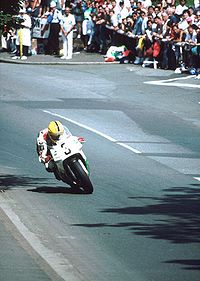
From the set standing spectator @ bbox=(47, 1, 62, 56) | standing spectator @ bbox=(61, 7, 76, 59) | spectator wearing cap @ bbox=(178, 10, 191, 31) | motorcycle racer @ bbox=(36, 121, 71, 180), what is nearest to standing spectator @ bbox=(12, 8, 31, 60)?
standing spectator @ bbox=(47, 1, 62, 56)

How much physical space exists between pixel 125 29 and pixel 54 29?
4.12 meters

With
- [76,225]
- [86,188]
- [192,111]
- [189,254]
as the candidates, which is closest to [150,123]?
[192,111]

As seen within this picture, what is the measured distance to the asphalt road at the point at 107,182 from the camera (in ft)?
42.8

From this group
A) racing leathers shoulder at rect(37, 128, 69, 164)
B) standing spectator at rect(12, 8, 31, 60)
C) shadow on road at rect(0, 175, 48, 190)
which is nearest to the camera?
racing leathers shoulder at rect(37, 128, 69, 164)

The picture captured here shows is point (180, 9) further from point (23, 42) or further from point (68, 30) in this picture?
point (23, 42)

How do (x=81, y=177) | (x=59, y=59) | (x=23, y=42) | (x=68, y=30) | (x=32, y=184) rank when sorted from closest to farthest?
1. (x=81, y=177)
2. (x=32, y=184)
3. (x=68, y=30)
4. (x=59, y=59)
5. (x=23, y=42)

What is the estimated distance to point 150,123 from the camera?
29.3 m

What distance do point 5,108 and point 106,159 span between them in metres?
8.57

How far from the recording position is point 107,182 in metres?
20.1

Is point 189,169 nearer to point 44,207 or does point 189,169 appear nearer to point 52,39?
point 44,207

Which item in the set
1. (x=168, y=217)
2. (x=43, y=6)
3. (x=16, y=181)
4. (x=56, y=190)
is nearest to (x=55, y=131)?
(x=56, y=190)

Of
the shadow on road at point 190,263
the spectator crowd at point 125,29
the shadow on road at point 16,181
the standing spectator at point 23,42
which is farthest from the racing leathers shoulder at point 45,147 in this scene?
the standing spectator at point 23,42

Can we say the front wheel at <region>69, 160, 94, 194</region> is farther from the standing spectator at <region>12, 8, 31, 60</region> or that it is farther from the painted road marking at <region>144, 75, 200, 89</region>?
the standing spectator at <region>12, 8, 31, 60</region>

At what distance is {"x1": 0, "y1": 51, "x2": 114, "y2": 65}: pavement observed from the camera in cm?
4319
